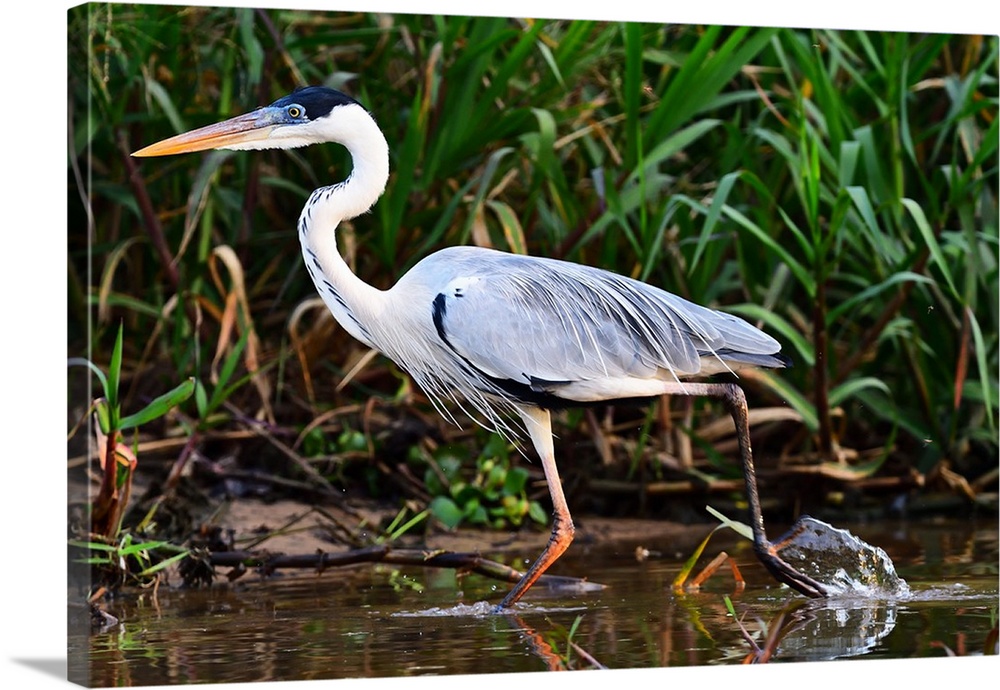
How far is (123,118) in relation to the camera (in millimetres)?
5066

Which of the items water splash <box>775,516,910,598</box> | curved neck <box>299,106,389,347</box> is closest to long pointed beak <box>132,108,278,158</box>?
curved neck <box>299,106,389,347</box>

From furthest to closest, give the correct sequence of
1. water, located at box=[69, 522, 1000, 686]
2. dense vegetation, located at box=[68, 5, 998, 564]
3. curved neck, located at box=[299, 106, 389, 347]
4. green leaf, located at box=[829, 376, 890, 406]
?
green leaf, located at box=[829, 376, 890, 406] < dense vegetation, located at box=[68, 5, 998, 564] < curved neck, located at box=[299, 106, 389, 347] < water, located at box=[69, 522, 1000, 686]

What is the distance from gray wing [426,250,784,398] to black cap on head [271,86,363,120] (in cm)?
54

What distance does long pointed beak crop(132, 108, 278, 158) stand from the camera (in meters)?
4.38

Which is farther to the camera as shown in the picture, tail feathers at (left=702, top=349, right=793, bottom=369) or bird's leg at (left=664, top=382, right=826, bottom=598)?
tail feathers at (left=702, top=349, right=793, bottom=369)

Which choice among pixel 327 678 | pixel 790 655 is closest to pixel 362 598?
pixel 327 678

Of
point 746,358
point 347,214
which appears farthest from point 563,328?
point 347,214

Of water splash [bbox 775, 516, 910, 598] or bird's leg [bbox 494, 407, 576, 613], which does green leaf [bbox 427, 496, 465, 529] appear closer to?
bird's leg [bbox 494, 407, 576, 613]

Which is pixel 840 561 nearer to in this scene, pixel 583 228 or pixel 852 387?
pixel 852 387

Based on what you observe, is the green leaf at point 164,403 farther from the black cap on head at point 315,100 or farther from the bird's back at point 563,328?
the black cap on head at point 315,100

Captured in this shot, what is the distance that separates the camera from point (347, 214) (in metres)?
4.37

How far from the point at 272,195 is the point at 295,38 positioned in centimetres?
69

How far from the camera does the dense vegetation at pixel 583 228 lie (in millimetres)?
5277

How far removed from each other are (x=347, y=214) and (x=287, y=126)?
30 centimetres
